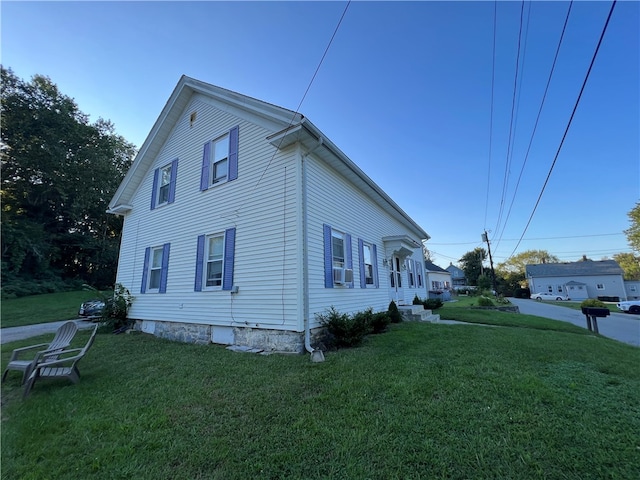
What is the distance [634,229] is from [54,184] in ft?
195

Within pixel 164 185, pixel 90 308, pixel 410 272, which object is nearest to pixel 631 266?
pixel 410 272

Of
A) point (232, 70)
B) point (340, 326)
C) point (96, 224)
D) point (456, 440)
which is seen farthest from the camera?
point (96, 224)

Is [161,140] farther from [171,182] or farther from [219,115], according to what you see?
[219,115]

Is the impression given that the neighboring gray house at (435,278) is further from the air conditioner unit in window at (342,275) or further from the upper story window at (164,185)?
the upper story window at (164,185)

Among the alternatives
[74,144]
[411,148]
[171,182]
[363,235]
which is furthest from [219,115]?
[74,144]

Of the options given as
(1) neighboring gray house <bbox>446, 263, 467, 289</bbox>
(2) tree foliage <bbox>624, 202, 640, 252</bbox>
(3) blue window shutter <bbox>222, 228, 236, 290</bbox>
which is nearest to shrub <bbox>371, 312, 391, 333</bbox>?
(3) blue window shutter <bbox>222, 228, 236, 290</bbox>

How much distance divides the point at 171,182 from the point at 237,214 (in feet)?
12.5

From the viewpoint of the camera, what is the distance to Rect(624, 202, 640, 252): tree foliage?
30153mm

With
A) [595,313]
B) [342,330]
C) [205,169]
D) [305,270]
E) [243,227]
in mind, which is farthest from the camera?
[595,313]

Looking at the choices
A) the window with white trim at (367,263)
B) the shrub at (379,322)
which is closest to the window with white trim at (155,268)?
the window with white trim at (367,263)

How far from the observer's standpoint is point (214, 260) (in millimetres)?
7547

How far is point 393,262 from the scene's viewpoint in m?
12.1

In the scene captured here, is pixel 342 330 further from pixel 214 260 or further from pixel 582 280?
pixel 582 280

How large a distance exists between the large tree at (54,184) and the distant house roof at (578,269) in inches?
2309
